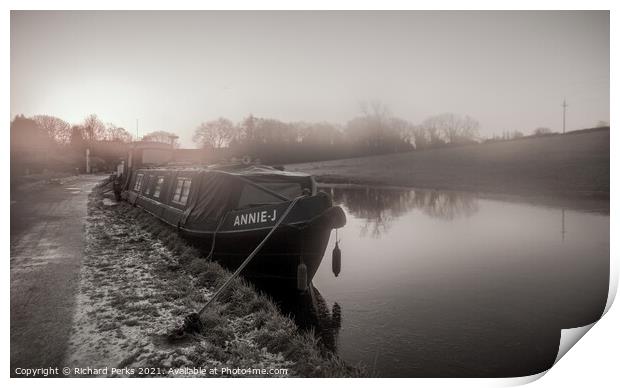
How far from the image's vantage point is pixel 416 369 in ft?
11.7

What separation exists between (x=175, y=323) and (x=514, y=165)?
14.0m

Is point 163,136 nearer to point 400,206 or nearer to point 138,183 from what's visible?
point 138,183

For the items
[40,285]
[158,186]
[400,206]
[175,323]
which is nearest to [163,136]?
[158,186]

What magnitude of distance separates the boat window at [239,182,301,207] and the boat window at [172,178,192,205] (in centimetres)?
207

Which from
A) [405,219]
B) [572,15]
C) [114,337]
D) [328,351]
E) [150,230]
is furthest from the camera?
[405,219]

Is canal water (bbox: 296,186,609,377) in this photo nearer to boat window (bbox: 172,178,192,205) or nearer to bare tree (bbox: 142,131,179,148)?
boat window (bbox: 172,178,192,205)

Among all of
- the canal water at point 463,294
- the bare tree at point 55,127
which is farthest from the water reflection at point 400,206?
the bare tree at point 55,127

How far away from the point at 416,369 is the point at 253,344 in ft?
5.43

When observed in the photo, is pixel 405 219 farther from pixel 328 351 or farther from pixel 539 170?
pixel 328 351

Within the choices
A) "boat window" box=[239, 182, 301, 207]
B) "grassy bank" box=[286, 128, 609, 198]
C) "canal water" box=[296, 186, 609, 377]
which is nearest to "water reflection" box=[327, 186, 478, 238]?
"canal water" box=[296, 186, 609, 377]

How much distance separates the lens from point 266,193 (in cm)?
555

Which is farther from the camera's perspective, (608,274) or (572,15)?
(608,274)

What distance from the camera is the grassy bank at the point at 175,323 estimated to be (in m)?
3.23
